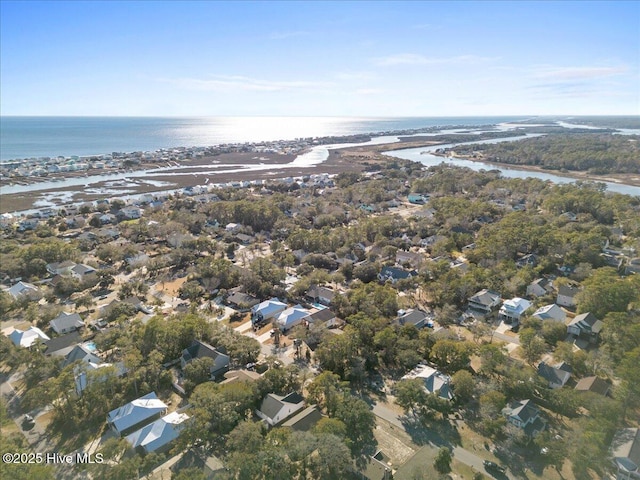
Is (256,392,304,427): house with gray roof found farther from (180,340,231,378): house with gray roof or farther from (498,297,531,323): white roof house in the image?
(498,297,531,323): white roof house

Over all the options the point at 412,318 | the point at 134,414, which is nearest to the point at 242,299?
the point at 134,414

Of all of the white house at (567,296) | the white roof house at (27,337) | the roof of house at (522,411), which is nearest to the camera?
the roof of house at (522,411)

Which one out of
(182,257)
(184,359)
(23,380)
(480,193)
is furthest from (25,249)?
(480,193)

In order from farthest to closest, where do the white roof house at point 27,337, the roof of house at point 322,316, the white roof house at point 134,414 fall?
the roof of house at point 322,316 < the white roof house at point 27,337 < the white roof house at point 134,414

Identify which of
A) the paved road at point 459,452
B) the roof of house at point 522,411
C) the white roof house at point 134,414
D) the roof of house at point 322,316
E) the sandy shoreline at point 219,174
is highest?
the sandy shoreline at point 219,174

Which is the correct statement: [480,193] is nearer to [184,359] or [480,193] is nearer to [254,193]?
[254,193]

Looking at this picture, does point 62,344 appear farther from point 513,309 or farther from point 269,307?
point 513,309

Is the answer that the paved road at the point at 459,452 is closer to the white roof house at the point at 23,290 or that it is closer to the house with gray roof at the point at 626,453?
the house with gray roof at the point at 626,453

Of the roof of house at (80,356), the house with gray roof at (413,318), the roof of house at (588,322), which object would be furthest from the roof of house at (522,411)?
the roof of house at (80,356)
